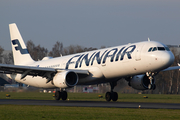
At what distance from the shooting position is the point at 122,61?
29.9 m

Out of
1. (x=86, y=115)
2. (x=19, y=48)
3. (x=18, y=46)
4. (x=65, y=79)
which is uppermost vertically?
(x=18, y=46)

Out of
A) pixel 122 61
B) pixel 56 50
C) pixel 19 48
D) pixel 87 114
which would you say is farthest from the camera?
pixel 56 50

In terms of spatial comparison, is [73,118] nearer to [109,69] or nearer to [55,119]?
[55,119]

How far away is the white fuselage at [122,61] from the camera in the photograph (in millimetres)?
27953

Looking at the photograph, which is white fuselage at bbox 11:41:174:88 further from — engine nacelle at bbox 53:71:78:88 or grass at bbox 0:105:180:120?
grass at bbox 0:105:180:120

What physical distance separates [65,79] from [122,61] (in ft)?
19.6

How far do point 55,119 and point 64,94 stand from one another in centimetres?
1964

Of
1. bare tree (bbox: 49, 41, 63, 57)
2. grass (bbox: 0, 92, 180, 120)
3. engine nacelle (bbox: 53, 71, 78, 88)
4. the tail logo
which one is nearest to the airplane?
engine nacelle (bbox: 53, 71, 78, 88)

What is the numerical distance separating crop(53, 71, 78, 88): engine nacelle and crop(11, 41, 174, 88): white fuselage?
Result: 4.90ft

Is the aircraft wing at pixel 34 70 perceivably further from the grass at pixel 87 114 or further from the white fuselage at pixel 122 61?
the grass at pixel 87 114

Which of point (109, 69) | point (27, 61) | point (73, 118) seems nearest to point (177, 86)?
point (27, 61)

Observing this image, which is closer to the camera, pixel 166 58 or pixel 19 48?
pixel 166 58

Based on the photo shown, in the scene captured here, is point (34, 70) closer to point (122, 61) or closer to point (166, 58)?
point (122, 61)

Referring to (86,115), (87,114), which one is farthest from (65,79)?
(86,115)
